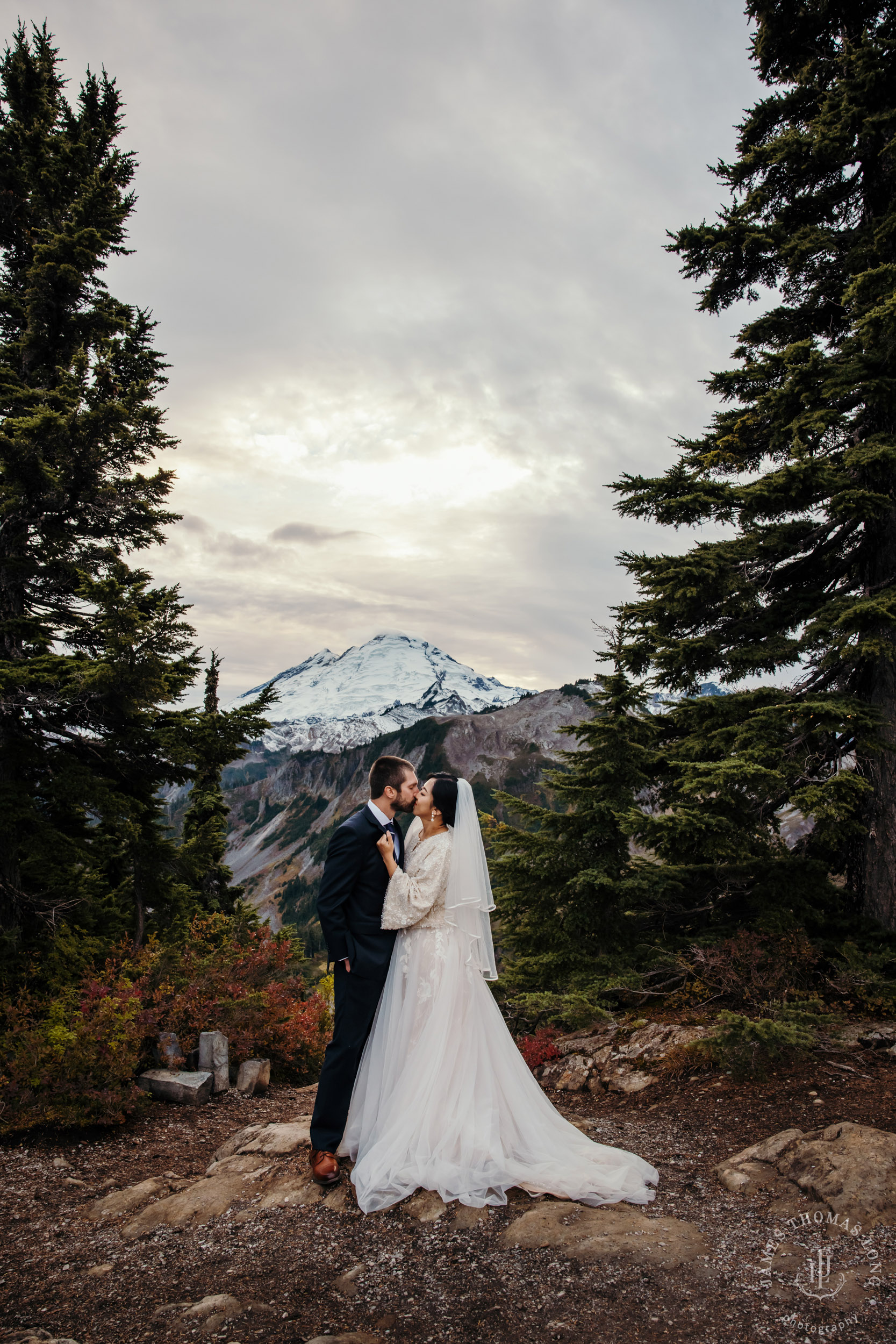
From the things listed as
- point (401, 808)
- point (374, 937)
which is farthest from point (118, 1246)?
point (401, 808)

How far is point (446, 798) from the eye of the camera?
16.4 feet

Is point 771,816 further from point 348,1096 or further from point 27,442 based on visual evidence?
point 27,442

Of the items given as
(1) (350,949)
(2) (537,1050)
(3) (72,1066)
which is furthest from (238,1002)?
(1) (350,949)

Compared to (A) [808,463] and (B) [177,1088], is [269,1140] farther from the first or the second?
(A) [808,463]

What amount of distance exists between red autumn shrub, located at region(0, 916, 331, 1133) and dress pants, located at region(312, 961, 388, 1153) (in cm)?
308

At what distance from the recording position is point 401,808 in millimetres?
4820

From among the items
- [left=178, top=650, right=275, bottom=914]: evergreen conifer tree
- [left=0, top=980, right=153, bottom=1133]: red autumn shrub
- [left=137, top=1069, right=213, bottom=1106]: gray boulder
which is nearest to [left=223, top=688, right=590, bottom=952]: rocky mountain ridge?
[left=178, top=650, right=275, bottom=914]: evergreen conifer tree

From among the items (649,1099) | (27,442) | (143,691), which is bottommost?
(649,1099)

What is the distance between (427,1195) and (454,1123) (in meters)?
0.42

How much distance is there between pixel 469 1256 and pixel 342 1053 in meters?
1.50

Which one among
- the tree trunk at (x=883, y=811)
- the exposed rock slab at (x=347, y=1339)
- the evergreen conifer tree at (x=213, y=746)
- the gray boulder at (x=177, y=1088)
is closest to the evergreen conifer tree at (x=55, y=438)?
the evergreen conifer tree at (x=213, y=746)

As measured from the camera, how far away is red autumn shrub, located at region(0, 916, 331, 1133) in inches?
244

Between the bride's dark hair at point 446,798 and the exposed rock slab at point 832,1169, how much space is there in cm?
301

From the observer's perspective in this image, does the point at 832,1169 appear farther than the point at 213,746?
No
